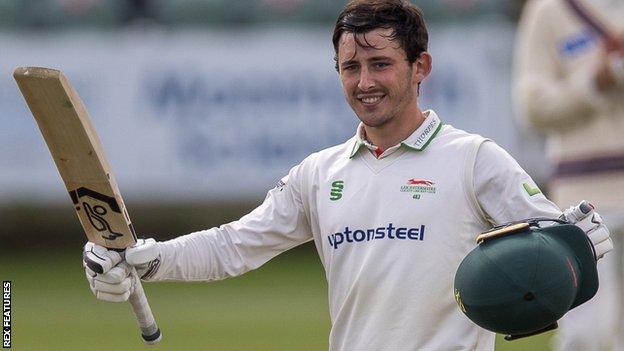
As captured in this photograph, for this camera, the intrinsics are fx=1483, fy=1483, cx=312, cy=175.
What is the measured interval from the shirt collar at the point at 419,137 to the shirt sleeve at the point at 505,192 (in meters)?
0.20

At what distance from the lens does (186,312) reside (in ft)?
34.2

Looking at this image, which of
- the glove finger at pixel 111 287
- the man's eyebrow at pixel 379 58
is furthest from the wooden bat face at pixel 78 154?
the man's eyebrow at pixel 379 58

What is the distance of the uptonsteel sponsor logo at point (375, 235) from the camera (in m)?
4.23

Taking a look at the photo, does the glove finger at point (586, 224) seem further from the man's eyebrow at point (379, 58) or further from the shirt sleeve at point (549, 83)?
the shirt sleeve at point (549, 83)

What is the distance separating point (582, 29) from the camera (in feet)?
21.7

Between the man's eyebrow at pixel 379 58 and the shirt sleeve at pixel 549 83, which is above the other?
the man's eyebrow at pixel 379 58

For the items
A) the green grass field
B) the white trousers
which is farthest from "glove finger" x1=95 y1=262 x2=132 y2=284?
the green grass field

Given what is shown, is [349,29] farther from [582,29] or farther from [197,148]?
[197,148]

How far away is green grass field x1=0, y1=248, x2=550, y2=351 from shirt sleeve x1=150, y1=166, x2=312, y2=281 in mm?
3921

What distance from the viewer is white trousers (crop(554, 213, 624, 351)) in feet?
20.9

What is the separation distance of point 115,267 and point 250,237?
1.65 ft

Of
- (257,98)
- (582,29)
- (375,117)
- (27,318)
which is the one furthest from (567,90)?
(257,98)

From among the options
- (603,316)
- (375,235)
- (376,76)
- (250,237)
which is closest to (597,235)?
(375,235)

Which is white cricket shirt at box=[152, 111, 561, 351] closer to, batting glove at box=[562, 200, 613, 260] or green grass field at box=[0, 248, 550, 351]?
batting glove at box=[562, 200, 613, 260]
